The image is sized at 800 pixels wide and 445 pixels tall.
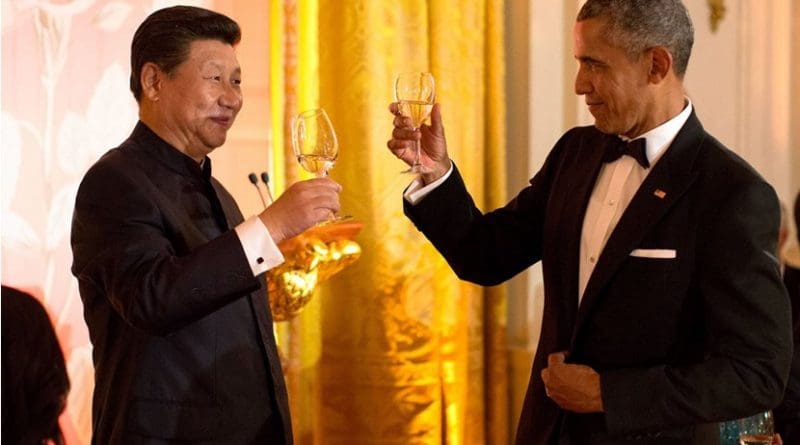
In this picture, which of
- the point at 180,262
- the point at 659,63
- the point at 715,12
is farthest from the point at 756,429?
the point at 715,12

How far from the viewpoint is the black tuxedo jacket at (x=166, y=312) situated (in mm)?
2055

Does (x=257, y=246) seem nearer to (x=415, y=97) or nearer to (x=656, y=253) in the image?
(x=415, y=97)

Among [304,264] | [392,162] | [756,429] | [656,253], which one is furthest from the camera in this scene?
[392,162]

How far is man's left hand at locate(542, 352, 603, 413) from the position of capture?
2.12 meters

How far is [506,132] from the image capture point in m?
4.05

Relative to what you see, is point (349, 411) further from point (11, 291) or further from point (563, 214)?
point (563, 214)

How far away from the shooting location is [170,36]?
2305mm

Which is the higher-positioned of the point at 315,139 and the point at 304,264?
the point at 315,139

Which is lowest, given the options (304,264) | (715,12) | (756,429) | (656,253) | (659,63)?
(756,429)

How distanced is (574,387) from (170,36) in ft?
3.35

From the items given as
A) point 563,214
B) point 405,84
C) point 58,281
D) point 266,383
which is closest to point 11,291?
point 58,281

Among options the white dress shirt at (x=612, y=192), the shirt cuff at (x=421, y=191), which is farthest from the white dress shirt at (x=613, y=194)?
the shirt cuff at (x=421, y=191)

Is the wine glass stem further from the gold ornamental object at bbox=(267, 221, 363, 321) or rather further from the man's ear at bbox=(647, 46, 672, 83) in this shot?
the gold ornamental object at bbox=(267, 221, 363, 321)

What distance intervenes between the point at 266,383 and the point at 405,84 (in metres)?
0.64
